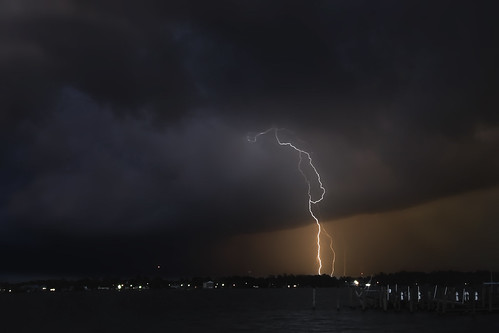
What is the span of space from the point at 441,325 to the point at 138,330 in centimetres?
3324

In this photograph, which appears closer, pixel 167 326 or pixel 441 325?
pixel 441 325

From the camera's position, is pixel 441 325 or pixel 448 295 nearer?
pixel 441 325

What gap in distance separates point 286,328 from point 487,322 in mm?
22246

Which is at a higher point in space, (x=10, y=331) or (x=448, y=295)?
(x=448, y=295)

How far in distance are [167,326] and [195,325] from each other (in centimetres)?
337

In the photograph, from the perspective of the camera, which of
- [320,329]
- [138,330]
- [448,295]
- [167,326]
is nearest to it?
[320,329]

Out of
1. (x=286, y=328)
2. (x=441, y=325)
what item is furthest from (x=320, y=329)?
(x=441, y=325)

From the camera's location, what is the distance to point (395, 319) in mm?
74812

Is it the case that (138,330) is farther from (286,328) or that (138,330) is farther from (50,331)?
(286,328)

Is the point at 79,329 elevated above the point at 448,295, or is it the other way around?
the point at 448,295

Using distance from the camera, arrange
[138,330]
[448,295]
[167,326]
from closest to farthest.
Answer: [138,330]
[167,326]
[448,295]

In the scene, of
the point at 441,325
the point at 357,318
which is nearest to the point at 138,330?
the point at 357,318

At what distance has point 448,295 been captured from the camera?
286ft

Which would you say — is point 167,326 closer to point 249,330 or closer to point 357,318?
point 249,330
